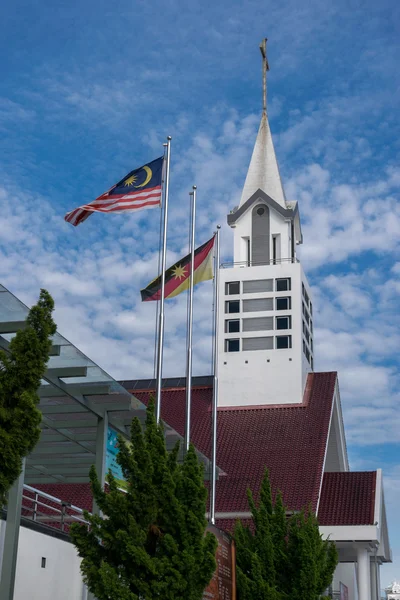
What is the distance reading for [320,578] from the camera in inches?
878

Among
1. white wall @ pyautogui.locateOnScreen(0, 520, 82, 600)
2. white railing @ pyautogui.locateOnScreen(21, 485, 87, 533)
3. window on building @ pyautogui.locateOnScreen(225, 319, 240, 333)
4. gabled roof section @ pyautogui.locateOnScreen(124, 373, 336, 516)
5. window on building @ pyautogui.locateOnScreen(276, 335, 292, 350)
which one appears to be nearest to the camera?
white wall @ pyautogui.locateOnScreen(0, 520, 82, 600)

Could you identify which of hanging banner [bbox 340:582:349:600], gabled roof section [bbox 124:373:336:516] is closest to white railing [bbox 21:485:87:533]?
gabled roof section [bbox 124:373:336:516]

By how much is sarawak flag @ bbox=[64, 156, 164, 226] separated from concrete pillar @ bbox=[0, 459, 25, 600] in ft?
22.5

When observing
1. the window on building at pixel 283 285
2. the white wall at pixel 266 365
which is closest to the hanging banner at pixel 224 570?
the white wall at pixel 266 365

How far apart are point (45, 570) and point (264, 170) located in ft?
106

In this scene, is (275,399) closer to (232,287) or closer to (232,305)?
(232,305)

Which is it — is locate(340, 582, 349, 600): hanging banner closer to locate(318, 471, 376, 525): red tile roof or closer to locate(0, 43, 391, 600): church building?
locate(0, 43, 391, 600): church building

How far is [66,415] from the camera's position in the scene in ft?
66.2

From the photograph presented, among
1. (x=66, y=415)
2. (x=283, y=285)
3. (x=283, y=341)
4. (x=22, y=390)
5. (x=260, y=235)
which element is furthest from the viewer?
(x=260, y=235)

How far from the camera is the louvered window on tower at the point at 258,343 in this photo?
139ft

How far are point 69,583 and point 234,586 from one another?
3915 mm

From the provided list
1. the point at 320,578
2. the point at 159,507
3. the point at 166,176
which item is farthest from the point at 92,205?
the point at 320,578

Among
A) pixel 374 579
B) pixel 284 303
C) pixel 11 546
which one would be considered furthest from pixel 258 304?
pixel 11 546

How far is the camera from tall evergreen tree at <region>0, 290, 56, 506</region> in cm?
1031
